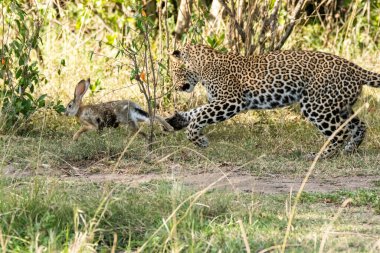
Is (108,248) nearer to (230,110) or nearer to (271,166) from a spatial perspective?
(271,166)

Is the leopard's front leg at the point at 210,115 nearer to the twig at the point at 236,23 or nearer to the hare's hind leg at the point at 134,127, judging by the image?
the hare's hind leg at the point at 134,127

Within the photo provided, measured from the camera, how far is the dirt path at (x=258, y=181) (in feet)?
25.7

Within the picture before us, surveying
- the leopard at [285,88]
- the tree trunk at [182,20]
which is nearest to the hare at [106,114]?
the leopard at [285,88]

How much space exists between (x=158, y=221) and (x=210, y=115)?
3713mm

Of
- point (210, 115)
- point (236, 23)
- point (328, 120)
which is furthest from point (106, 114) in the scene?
point (328, 120)

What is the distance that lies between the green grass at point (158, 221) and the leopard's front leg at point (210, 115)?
9.49ft

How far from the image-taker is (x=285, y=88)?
9.67m

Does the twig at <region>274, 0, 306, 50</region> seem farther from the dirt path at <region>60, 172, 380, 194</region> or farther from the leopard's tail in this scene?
the dirt path at <region>60, 172, 380, 194</region>

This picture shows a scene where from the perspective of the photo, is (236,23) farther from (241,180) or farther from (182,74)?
(241,180)

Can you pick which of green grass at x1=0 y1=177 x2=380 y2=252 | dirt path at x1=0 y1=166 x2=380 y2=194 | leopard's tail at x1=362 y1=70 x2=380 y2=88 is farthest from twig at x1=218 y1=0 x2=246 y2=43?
green grass at x1=0 y1=177 x2=380 y2=252

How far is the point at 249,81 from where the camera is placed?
9.84 metres

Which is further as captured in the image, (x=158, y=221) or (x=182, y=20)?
(x=182, y=20)

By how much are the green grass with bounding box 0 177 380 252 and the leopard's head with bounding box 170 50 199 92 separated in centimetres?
354

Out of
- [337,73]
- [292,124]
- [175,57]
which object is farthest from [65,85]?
[337,73]
